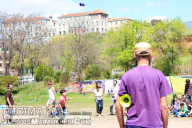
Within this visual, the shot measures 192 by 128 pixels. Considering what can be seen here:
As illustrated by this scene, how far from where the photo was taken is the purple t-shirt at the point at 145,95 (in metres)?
2.87

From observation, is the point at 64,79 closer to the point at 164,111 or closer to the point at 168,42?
the point at 168,42

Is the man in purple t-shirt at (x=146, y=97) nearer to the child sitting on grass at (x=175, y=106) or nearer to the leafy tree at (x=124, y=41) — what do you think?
the child sitting on grass at (x=175, y=106)

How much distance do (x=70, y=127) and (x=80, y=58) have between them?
28790 mm

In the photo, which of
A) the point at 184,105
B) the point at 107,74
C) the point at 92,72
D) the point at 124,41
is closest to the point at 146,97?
the point at 184,105

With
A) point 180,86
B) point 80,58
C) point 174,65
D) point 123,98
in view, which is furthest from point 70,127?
point 174,65

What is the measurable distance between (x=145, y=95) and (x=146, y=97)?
0.03 m

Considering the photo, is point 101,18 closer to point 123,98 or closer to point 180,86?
point 180,86

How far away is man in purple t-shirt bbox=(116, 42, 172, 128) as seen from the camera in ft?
9.44

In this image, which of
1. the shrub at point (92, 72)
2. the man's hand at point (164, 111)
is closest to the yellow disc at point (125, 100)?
the man's hand at point (164, 111)

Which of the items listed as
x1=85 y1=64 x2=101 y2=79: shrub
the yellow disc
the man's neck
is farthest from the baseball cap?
x1=85 y1=64 x2=101 y2=79: shrub

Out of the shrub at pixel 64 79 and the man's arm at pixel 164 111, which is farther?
the shrub at pixel 64 79

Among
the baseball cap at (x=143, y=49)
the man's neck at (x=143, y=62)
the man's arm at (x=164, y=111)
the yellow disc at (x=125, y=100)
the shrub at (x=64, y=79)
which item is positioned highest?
the baseball cap at (x=143, y=49)

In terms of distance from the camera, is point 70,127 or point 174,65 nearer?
point 70,127

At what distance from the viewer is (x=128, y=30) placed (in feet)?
165
